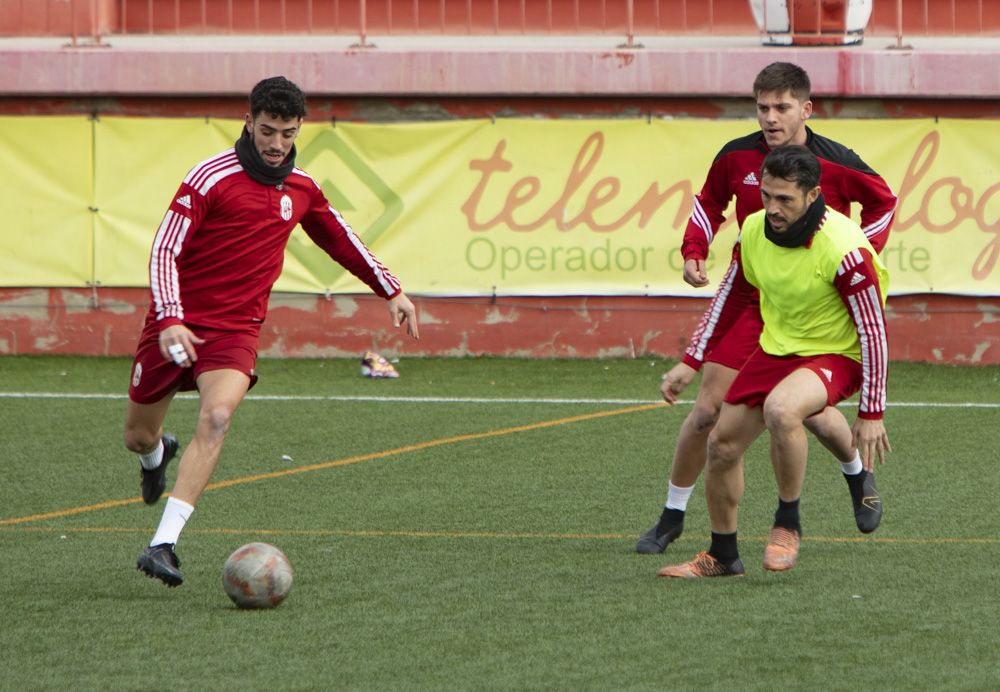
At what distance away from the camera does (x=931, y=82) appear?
1545cm

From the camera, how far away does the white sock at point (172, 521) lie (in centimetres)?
676

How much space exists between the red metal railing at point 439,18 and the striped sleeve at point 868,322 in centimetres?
1167

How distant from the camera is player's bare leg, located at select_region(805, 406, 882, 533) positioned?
23.6ft

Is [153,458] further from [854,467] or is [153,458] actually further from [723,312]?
[854,467]

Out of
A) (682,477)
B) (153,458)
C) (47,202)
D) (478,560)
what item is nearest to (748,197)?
(682,477)

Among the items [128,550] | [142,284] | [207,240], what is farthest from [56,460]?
[142,284]

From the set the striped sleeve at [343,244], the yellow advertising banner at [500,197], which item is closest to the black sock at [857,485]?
the striped sleeve at [343,244]

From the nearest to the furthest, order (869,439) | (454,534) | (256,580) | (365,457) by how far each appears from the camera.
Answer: (256,580)
(869,439)
(454,534)
(365,457)

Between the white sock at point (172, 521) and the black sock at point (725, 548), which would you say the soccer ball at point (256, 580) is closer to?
the white sock at point (172, 521)

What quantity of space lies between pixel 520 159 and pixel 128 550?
28.4 ft

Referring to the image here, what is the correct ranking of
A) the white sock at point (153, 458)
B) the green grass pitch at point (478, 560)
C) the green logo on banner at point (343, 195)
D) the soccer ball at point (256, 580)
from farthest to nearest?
the green logo on banner at point (343, 195) → the white sock at point (153, 458) → the soccer ball at point (256, 580) → the green grass pitch at point (478, 560)

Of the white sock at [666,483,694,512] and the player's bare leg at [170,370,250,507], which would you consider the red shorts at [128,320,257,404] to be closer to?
the player's bare leg at [170,370,250,507]

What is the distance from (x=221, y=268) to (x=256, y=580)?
1552 mm

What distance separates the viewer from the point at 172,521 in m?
6.82
